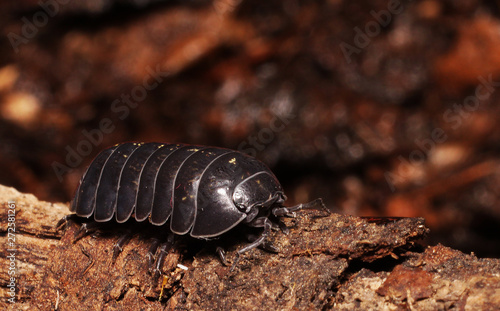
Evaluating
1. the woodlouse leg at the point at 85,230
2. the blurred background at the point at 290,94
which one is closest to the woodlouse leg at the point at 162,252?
the woodlouse leg at the point at 85,230

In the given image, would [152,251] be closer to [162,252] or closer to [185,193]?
[162,252]

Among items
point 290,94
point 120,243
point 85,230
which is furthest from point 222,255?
point 290,94

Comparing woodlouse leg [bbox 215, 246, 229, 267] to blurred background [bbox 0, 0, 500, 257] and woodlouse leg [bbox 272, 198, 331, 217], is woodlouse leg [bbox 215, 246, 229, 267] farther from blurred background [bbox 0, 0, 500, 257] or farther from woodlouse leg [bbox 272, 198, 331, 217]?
blurred background [bbox 0, 0, 500, 257]

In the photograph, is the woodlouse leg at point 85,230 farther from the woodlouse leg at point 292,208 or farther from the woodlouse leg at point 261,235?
the woodlouse leg at point 292,208

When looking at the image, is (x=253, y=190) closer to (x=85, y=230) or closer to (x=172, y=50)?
(x=85, y=230)

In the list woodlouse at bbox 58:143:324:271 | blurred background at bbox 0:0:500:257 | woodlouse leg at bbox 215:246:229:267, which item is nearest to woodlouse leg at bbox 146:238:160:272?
woodlouse at bbox 58:143:324:271
